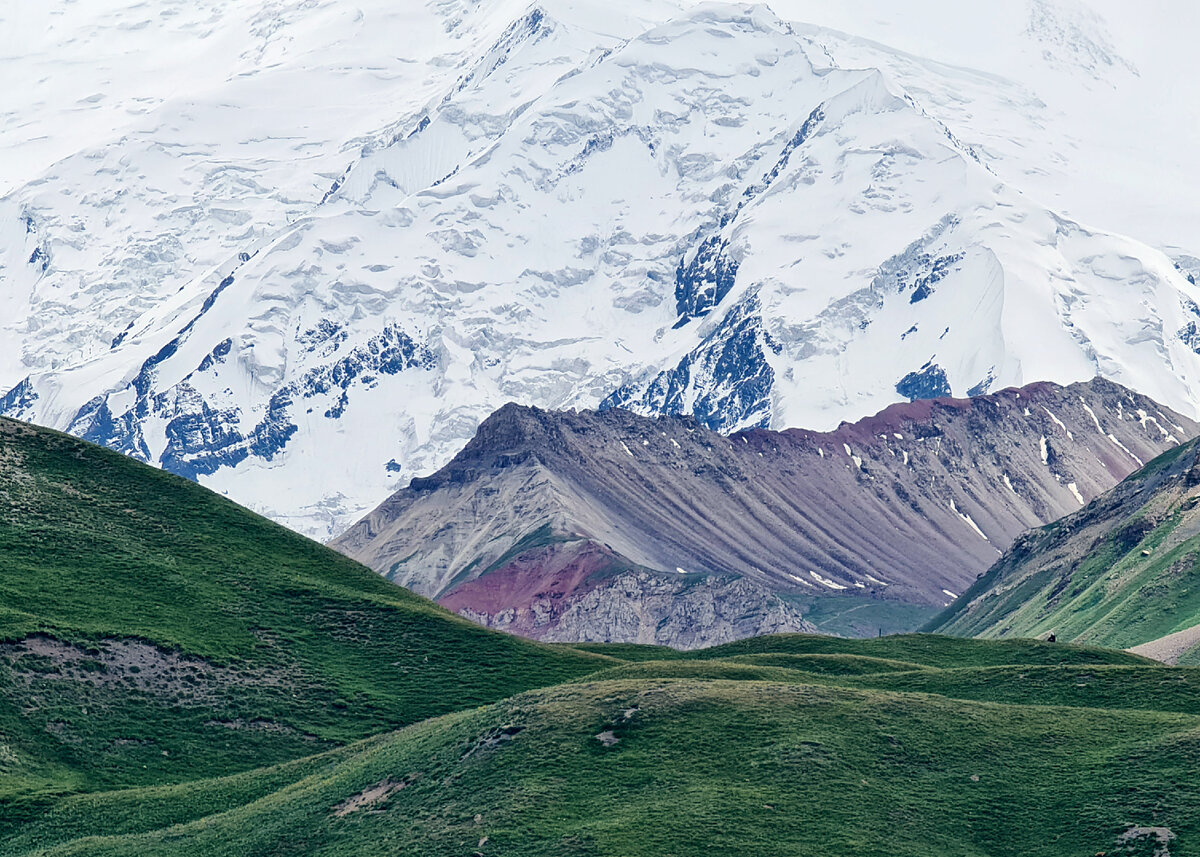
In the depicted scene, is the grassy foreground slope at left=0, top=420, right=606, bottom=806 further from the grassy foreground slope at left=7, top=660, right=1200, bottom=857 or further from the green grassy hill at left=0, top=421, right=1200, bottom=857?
the grassy foreground slope at left=7, top=660, right=1200, bottom=857

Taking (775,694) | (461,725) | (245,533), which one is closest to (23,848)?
(461,725)

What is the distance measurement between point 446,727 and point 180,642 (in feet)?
106

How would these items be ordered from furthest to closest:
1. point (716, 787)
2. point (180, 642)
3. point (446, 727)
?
point (180, 642)
point (446, 727)
point (716, 787)

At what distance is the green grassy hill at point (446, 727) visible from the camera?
320ft

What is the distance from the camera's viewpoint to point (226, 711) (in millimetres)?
135750

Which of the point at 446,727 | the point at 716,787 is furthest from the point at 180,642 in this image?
the point at 716,787

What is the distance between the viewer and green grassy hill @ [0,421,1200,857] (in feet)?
320

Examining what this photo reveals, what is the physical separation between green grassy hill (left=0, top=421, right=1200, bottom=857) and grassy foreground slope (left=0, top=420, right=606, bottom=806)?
0.26 m

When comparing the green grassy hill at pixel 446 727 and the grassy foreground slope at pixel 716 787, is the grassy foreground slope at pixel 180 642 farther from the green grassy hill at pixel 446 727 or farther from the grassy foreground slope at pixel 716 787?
the grassy foreground slope at pixel 716 787

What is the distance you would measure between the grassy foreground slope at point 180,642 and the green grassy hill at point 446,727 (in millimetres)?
261

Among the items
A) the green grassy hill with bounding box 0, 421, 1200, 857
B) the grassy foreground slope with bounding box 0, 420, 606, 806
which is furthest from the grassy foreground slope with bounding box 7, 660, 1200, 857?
A: the grassy foreground slope with bounding box 0, 420, 606, 806

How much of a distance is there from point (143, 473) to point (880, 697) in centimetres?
8061

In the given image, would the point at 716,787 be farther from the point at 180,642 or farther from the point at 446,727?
the point at 180,642

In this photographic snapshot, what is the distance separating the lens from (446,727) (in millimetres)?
117375
